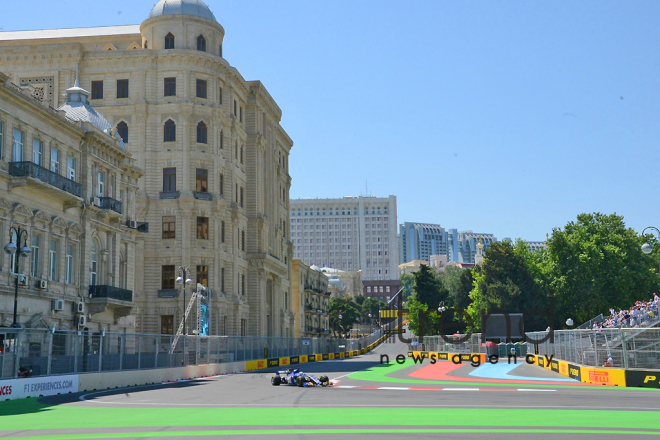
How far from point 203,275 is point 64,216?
23.8 meters

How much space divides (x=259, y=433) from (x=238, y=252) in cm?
5852

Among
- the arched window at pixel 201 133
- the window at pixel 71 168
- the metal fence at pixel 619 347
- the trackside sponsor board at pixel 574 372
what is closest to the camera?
the metal fence at pixel 619 347

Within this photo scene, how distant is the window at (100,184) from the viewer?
48.7m

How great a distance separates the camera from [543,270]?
97.0 metres

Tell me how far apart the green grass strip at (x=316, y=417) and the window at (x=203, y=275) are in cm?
4444

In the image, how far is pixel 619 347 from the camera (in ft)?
108

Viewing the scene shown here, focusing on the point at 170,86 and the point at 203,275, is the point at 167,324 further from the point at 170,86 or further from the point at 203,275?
the point at 170,86

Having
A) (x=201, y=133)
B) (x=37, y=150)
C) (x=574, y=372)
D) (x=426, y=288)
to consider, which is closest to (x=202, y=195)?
(x=201, y=133)

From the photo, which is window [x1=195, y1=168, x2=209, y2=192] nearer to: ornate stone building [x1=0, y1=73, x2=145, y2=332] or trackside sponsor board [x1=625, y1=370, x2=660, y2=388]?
ornate stone building [x1=0, y1=73, x2=145, y2=332]

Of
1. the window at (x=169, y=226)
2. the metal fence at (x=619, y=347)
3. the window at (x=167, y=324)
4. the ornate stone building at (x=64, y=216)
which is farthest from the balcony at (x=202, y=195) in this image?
the metal fence at (x=619, y=347)

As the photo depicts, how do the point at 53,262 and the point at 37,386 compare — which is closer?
the point at 37,386

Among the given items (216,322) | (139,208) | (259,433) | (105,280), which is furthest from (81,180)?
Answer: (259,433)

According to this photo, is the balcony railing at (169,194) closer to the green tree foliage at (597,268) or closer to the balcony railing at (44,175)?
A: the balcony railing at (44,175)

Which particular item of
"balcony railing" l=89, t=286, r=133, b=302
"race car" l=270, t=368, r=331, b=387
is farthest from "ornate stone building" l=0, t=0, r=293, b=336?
"race car" l=270, t=368, r=331, b=387
